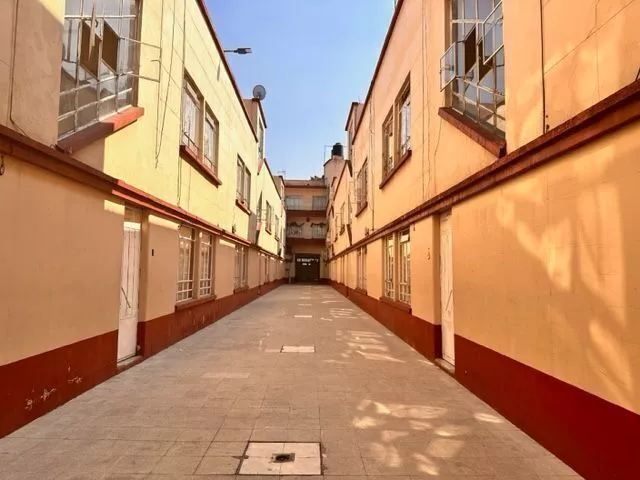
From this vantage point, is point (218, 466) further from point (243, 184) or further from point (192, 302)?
point (243, 184)

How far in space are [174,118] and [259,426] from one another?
6113 mm

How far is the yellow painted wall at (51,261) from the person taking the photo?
12.2 ft

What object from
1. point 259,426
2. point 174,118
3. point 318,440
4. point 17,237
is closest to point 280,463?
point 318,440

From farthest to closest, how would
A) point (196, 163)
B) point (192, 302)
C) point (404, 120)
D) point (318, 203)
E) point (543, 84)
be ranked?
1. point (318, 203)
2. point (404, 120)
3. point (192, 302)
4. point (196, 163)
5. point (543, 84)

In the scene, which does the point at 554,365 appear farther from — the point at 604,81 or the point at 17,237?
the point at 17,237

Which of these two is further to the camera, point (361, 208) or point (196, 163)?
point (361, 208)

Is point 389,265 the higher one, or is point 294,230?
point 294,230

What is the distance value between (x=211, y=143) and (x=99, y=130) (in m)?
6.40

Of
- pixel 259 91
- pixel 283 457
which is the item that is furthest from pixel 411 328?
pixel 259 91

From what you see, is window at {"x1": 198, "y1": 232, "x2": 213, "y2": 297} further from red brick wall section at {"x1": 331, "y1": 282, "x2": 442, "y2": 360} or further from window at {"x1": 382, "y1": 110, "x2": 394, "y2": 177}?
window at {"x1": 382, "y1": 110, "x2": 394, "y2": 177}

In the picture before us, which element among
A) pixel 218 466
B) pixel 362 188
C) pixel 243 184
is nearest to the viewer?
pixel 218 466

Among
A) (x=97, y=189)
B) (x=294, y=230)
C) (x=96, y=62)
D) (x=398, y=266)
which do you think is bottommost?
(x=398, y=266)

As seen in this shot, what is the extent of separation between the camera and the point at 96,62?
5.93 metres

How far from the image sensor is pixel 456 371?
19.1 ft
